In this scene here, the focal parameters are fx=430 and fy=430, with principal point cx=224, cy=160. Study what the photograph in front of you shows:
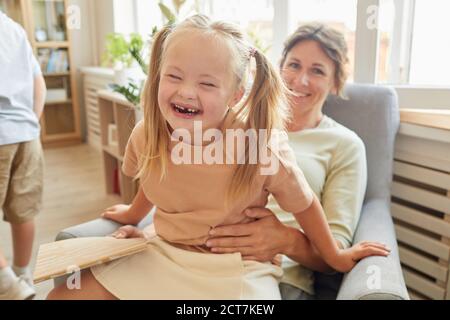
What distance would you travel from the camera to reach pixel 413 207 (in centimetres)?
134

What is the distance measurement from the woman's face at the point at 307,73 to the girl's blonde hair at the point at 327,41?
0.04ft

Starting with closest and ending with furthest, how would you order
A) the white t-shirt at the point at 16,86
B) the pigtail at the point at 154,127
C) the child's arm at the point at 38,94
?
1. the pigtail at the point at 154,127
2. the white t-shirt at the point at 16,86
3. the child's arm at the point at 38,94

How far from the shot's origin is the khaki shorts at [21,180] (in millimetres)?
1444

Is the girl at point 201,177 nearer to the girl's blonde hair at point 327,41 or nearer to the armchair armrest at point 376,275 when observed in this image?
the armchair armrest at point 376,275

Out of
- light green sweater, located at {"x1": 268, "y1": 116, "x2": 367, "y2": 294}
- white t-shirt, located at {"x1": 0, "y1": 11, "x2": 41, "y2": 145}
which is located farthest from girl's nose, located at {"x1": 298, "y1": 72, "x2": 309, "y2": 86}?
white t-shirt, located at {"x1": 0, "y1": 11, "x2": 41, "y2": 145}

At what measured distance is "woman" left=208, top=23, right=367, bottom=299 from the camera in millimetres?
920

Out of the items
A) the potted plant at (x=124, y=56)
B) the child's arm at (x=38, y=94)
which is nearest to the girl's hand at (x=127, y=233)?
the child's arm at (x=38, y=94)

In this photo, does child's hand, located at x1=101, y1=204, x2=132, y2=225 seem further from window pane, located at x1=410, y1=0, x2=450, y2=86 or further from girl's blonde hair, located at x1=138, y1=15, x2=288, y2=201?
window pane, located at x1=410, y1=0, x2=450, y2=86

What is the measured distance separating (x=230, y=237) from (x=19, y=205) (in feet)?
3.43

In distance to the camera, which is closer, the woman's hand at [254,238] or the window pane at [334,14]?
the woman's hand at [254,238]

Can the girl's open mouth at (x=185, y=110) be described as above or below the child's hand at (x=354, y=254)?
above

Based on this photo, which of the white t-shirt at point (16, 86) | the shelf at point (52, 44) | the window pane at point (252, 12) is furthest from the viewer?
the shelf at point (52, 44)

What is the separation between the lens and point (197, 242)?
83cm

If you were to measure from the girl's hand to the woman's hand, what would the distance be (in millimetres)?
190
